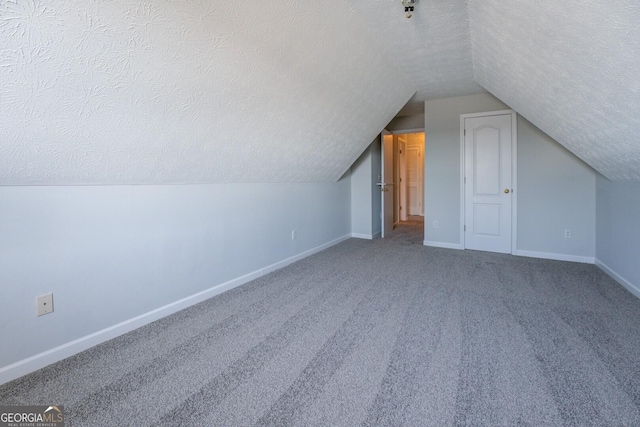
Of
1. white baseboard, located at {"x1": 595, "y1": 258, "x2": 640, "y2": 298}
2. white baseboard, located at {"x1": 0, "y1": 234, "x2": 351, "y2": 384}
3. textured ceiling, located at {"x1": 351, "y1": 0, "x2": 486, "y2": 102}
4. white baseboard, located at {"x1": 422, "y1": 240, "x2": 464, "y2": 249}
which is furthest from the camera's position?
white baseboard, located at {"x1": 422, "y1": 240, "x2": 464, "y2": 249}

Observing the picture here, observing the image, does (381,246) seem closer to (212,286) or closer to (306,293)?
(306,293)

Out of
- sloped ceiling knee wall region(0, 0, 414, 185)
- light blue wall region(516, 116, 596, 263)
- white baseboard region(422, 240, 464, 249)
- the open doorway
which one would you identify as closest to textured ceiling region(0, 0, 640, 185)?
sloped ceiling knee wall region(0, 0, 414, 185)

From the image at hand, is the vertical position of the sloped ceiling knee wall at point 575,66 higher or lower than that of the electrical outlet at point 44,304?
higher

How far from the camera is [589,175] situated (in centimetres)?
355

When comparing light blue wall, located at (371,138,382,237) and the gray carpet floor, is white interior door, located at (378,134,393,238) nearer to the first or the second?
light blue wall, located at (371,138,382,237)

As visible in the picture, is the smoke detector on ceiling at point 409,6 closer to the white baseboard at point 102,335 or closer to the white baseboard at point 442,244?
the white baseboard at point 102,335

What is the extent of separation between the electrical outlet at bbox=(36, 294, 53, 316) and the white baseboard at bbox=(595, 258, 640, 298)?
14.0 feet

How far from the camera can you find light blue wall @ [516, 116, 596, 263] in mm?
3586

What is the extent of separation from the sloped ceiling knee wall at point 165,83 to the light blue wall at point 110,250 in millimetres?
147

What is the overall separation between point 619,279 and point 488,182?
1775 millimetres

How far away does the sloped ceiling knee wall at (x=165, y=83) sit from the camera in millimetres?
1173

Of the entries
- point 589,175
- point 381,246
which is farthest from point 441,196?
point 589,175

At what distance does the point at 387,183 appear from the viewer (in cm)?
559

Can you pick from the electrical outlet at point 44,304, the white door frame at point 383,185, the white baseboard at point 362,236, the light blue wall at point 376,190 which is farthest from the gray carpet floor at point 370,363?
the white door frame at point 383,185
